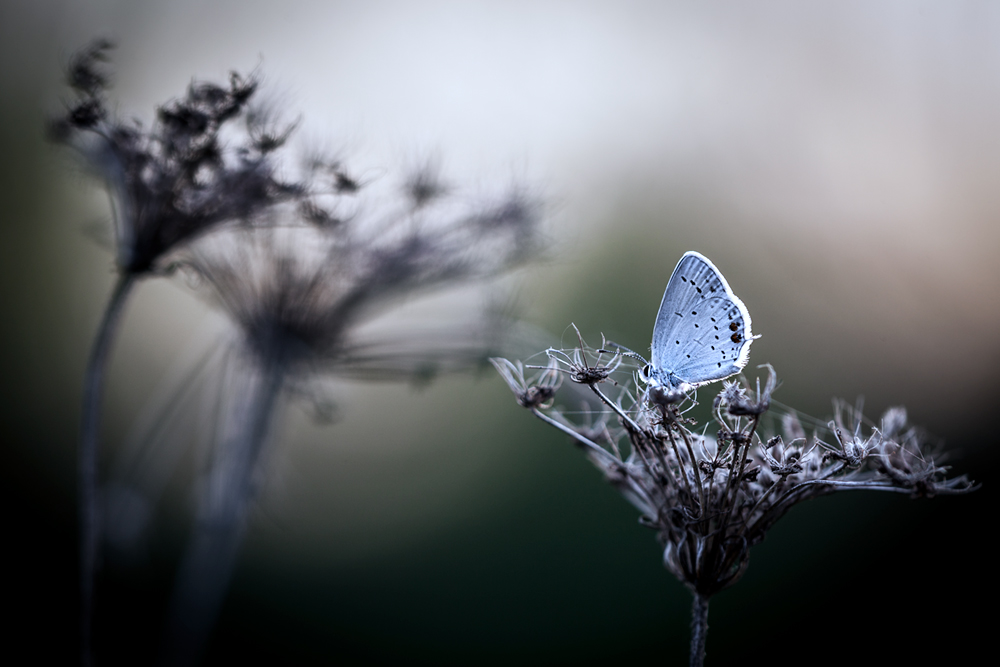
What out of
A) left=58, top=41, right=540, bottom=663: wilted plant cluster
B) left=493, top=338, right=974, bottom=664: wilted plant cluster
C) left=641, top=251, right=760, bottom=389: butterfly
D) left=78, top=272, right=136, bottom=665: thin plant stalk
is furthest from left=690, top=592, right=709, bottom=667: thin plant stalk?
left=78, top=272, right=136, bottom=665: thin plant stalk

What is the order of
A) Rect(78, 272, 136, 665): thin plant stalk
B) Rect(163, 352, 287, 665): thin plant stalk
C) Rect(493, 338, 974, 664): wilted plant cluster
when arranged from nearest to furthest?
Rect(493, 338, 974, 664): wilted plant cluster, Rect(78, 272, 136, 665): thin plant stalk, Rect(163, 352, 287, 665): thin plant stalk

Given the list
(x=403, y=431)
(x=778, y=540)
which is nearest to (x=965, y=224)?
(x=778, y=540)

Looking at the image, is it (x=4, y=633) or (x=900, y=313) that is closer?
(x=4, y=633)

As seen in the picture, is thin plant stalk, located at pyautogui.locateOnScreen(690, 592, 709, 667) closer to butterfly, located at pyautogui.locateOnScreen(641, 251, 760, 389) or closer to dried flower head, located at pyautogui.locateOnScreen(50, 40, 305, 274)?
butterfly, located at pyautogui.locateOnScreen(641, 251, 760, 389)

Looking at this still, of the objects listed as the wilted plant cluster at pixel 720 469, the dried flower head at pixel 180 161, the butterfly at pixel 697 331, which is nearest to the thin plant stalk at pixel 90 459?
the dried flower head at pixel 180 161

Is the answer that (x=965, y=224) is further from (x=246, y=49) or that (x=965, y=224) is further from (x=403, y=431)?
(x=403, y=431)

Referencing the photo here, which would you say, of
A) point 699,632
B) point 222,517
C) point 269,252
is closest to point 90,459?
point 222,517
